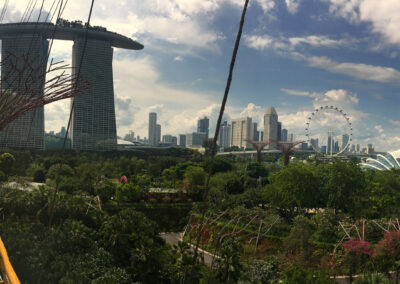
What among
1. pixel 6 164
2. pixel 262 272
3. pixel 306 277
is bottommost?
pixel 262 272

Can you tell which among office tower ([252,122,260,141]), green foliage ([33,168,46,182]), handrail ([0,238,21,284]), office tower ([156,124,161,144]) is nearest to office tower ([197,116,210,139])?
office tower ([156,124,161,144])

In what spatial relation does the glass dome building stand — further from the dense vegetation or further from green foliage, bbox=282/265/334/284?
green foliage, bbox=282/265/334/284

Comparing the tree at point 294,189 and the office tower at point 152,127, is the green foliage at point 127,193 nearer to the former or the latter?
the tree at point 294,189

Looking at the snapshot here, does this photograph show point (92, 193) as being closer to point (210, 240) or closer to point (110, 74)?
point (210, 240)

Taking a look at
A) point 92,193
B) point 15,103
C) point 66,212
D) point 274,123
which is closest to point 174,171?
point 92,193

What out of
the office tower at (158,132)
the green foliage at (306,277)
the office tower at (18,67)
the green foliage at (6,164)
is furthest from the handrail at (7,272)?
the office tower at (158,132)

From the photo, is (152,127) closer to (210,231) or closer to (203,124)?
(203,124)

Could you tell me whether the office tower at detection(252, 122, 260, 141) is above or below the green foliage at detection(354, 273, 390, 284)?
above

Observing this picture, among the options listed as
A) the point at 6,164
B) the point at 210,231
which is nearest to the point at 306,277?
the point at 210,231
